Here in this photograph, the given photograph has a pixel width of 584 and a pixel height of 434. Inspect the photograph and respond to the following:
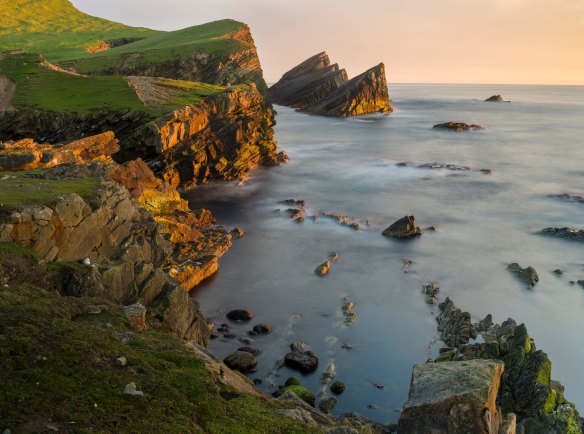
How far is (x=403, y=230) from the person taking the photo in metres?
49.9

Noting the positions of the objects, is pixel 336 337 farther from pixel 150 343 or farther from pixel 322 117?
pixel 322 117

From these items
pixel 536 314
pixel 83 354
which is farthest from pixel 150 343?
pixel 536 314

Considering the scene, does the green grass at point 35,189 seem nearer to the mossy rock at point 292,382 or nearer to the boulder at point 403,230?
the mossy rock at point 292,382

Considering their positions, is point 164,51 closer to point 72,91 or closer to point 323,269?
point 72,91

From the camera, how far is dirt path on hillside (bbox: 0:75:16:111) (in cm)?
5943

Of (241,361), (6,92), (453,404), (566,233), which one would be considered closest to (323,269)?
(241,361)

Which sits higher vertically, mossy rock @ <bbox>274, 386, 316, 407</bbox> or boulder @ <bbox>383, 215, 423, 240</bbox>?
→ boulder @ <bbox>383, 215, 423, 240</bbox>

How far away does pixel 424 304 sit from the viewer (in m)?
35.8

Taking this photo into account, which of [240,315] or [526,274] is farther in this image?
[526,274]

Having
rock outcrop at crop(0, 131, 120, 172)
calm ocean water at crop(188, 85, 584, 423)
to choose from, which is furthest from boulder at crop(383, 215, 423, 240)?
rock outcrop at crop(0, 131, 120, 172)

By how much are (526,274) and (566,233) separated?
14.1m

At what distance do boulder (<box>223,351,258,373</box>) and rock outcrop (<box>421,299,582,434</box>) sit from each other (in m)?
10.6

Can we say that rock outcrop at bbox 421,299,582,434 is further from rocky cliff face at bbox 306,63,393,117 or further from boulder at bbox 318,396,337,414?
rocky cliff face at bbox 306,63,393,117

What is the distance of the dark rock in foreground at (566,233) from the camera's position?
49688mm
